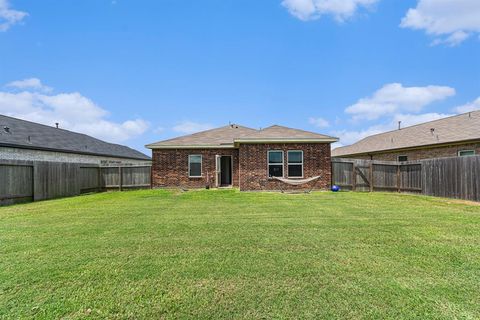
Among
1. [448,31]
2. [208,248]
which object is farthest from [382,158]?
[208,248]

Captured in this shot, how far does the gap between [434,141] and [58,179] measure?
1959cm

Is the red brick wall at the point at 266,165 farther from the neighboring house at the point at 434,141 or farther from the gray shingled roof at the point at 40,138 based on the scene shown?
the gray shingled roof at the point at 40,138

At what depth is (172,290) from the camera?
322cm

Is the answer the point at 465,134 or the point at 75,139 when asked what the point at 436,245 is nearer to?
the point at 465,134

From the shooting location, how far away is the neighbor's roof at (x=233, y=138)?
15.2m

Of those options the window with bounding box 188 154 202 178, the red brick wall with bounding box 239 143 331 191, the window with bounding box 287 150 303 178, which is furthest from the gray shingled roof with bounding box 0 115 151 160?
the window with bounding box 287 150 303 178

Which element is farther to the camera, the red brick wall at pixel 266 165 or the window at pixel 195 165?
the window at pixel 195 165

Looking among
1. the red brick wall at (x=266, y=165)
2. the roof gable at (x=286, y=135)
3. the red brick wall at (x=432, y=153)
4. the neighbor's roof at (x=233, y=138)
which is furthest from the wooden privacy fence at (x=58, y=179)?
the red brick wall at (x=432, y=153)

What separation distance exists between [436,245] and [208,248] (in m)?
3.82

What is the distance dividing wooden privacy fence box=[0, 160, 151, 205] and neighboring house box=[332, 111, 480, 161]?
15.9m

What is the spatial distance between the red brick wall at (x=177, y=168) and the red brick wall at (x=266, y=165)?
10.2 ft

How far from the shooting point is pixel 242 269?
3.81 meters

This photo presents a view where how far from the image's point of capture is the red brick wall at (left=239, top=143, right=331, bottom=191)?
603 inches

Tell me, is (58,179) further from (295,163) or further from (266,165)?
(295,163)
